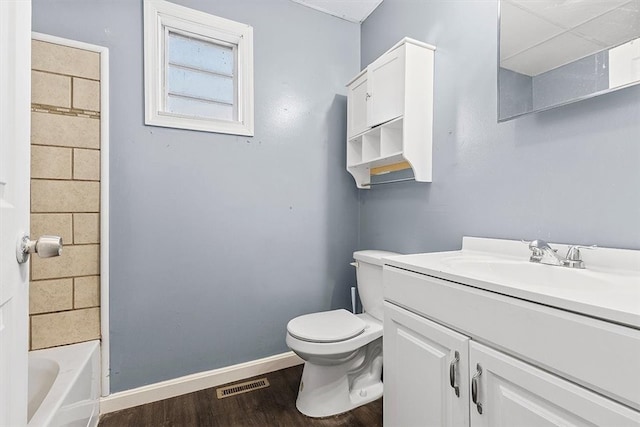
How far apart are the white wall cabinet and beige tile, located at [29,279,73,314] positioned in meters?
1.73

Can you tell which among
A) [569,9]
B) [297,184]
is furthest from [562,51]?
[297,184]

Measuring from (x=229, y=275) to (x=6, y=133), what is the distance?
139cm

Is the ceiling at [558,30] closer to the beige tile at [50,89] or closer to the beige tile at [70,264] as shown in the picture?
the beige tile at [50,89]

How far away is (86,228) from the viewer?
4.94 ft

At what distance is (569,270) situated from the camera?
95 centimetres

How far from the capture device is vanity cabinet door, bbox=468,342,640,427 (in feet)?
1.98

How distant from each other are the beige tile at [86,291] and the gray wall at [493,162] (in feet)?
5.36

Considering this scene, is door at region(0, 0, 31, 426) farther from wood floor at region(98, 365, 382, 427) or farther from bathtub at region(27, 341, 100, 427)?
wood floor at region(98, 365, 382, 427)

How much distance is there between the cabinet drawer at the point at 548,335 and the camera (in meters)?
0.57

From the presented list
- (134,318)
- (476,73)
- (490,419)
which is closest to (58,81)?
(134,318)

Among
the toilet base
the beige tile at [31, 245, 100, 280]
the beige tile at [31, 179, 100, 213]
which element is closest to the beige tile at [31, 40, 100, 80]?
the beige tile at [31, 179, 100, 213]

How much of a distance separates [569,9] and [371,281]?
1.44m

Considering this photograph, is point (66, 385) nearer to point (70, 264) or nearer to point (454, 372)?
point (70, 264)

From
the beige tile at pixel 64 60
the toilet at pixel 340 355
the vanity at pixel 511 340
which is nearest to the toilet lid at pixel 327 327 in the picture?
the toilet at pixel 340 355
